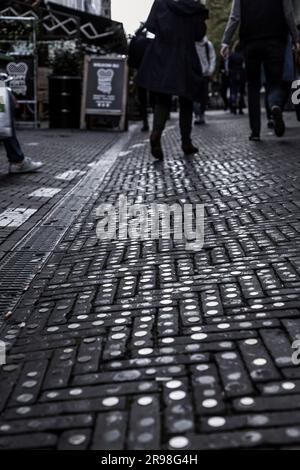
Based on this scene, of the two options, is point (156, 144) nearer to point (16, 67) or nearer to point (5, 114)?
point (5, 114)

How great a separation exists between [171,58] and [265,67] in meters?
1.48

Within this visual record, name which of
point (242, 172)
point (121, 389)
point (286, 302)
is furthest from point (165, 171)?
point (121, 389)

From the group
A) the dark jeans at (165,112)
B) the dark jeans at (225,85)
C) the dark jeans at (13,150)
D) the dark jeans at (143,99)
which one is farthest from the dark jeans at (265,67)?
the dark jeans at (225,85)

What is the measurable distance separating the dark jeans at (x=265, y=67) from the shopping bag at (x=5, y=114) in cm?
311

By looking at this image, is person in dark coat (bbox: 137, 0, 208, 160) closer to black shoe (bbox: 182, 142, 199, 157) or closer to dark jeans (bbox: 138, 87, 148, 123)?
black shoe (bbox: 182, 142, 199, 157)

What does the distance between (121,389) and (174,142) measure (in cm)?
849

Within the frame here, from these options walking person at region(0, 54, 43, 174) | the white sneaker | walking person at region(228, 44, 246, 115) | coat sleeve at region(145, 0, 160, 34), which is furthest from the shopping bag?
walking person at region(228, 44, 246, 115)

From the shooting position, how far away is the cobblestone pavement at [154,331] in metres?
1.76

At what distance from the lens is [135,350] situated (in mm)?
2271

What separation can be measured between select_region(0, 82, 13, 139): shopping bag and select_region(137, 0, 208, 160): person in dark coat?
1511 mm

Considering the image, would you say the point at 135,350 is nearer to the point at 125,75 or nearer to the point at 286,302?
the point at 286,302

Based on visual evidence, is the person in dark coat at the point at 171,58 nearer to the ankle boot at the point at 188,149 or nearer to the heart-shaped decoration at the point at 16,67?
the ankle boot at the point at 188,149

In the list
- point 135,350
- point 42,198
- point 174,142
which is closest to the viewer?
point 135,350

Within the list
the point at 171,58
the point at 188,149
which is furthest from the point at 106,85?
the point at 171,58
